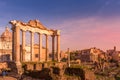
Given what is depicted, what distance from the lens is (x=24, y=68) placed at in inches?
1479

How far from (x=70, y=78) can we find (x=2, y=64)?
11.7m

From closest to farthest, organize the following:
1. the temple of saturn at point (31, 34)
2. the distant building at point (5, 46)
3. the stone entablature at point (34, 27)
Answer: the temple of saturn at point (31, 34)
the stone entablature at point (34, 27)
the distant building at point (5, 46)

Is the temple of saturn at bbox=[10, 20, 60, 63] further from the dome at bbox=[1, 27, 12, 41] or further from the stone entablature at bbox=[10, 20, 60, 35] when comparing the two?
the dome at bbox=[1, 27, 12, 41]

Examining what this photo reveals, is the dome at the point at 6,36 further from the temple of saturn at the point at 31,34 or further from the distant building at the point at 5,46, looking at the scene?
the temple of saturn at the point at 31,34

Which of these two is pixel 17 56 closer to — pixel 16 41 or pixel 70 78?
pixel 16 41

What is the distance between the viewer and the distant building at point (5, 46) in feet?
230

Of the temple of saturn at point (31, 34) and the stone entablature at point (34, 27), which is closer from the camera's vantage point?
the temple of saturn at point (31, 34)

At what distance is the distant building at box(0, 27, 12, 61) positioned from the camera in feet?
230

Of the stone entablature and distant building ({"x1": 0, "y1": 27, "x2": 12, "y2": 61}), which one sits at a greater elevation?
the stone entablature

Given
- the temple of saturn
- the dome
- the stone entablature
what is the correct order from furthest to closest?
1. the dome
2. the stone entablature
3. the temple of saturn

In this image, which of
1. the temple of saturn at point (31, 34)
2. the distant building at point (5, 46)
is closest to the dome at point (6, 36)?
the distant building at point (5, 46)

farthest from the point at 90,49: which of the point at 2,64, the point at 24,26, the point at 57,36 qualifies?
the point at 2,64

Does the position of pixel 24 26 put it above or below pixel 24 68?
above

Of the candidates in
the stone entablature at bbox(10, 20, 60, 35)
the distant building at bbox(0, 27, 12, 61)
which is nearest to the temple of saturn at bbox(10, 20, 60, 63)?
the stone entablature at bbox(10, 20, 60, 35)
